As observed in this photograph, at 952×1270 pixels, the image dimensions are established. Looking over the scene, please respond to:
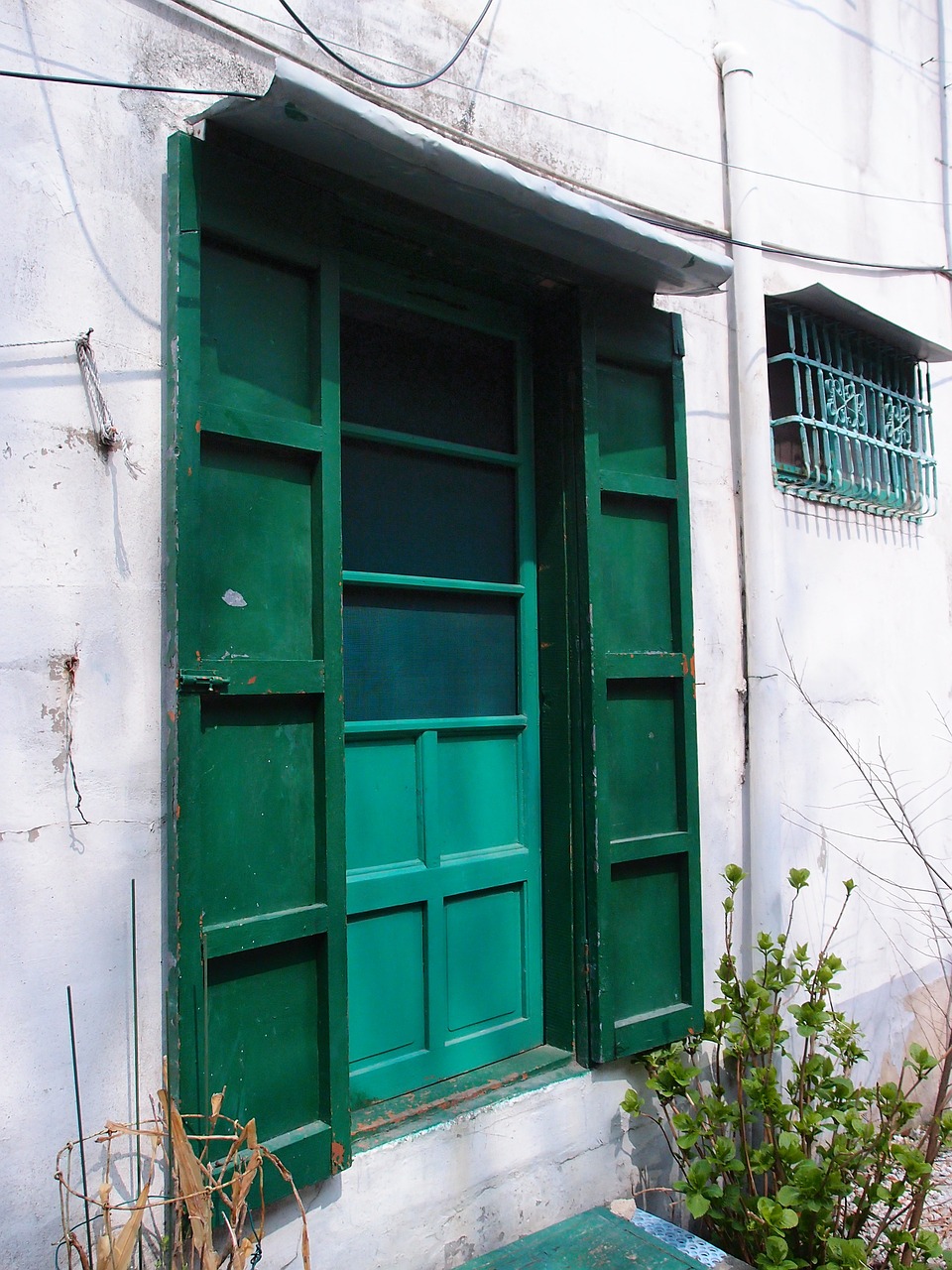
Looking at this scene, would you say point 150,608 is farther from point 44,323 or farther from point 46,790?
point 44,323

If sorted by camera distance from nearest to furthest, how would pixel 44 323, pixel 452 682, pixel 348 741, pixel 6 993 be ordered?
pixel 6 993 < pixel 44 323 < pixel 348 741 < pixel 452 682

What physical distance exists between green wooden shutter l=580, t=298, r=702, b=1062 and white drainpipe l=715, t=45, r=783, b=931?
41 cm

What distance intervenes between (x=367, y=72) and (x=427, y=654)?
1.61 m

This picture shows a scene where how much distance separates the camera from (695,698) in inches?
128

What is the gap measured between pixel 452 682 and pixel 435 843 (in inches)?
18.5

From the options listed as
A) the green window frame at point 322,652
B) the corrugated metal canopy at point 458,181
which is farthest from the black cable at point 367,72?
the green window frame at point 322,652

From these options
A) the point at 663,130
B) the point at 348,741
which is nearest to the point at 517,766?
the point at 348,741

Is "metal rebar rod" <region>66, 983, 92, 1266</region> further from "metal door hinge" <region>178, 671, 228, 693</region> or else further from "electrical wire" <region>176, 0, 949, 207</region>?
"electrical wire" <region>176, 0, 949, 207</region>

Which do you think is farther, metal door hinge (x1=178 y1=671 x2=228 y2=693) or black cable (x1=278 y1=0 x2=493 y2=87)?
black cable (x1=278 y1=0 x2=493 y2=87)

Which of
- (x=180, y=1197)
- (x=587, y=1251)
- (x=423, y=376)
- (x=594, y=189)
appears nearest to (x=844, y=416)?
(x=594, y=189)

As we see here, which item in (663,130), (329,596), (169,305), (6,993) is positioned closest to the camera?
(6,993)

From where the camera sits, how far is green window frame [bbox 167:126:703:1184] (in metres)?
2.12

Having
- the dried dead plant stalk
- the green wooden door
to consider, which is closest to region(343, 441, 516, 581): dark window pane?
the green wooden door

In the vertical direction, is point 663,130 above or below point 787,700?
above
